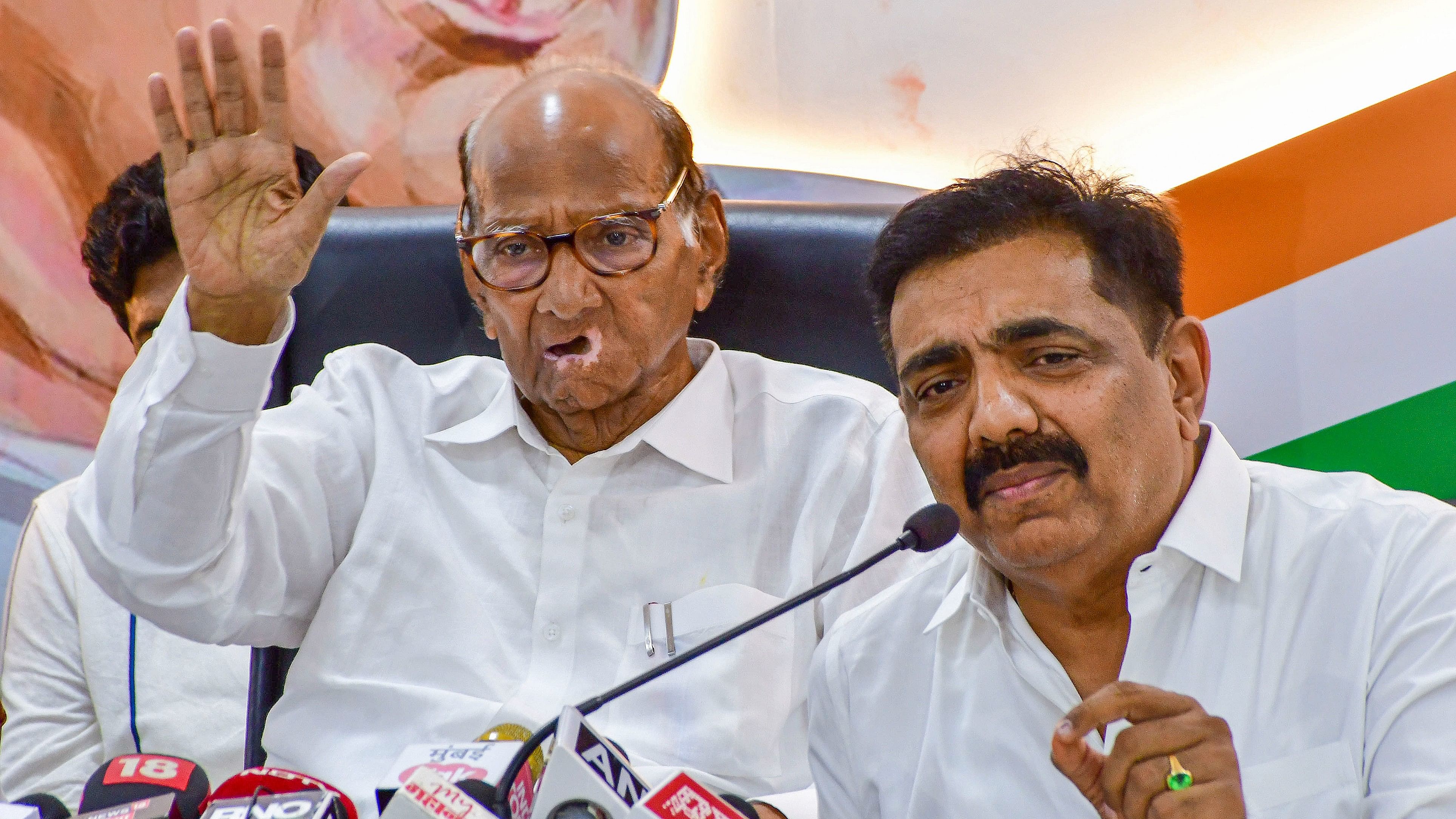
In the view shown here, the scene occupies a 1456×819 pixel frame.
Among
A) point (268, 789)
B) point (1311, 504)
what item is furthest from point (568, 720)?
point (1311, 504)

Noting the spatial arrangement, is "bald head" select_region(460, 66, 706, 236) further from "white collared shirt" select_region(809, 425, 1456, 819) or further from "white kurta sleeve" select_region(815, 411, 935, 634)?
"white collared shirt" select_region(809, 425, 1456, 819)

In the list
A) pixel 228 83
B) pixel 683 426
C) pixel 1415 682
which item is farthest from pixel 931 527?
pixel 228 83

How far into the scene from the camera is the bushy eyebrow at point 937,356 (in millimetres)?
1143

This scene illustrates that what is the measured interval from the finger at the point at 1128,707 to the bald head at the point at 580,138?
3.38ft

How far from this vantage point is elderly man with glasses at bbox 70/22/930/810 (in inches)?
53.4

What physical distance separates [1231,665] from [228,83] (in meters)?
1.17

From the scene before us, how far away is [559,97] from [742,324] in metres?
0.46

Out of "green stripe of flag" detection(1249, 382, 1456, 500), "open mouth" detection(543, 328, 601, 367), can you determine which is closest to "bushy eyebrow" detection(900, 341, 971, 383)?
"open mouth" detection(543, 328, 601, 367)

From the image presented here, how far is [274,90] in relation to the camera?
4.35 feet

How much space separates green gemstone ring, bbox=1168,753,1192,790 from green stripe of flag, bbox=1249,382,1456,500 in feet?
4.38

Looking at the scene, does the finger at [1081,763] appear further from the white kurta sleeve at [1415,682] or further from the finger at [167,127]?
the finger at [167,127]

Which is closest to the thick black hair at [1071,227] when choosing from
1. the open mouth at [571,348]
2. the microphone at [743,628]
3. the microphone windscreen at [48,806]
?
the microphone at [743,628]

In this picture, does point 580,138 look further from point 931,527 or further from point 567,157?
point 931,527

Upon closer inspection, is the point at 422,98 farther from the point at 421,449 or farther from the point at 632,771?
→ the point at 632,771
